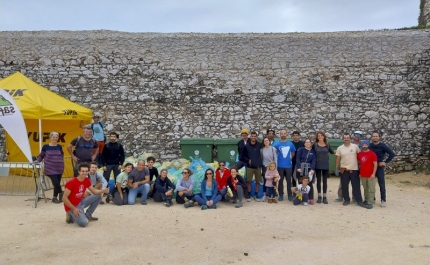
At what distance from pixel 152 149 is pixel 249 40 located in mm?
4380

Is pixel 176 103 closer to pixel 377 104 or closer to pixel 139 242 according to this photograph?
pixel 377 104

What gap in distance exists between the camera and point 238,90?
11.2 m

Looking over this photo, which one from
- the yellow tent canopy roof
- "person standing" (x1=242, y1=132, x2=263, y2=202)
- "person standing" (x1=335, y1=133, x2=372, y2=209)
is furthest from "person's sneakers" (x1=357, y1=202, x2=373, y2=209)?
the yellow tent canopy roof

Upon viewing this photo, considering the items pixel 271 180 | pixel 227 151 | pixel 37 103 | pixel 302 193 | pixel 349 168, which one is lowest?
pixel 302 193

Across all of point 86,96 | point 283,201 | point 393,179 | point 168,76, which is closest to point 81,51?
point 86,96

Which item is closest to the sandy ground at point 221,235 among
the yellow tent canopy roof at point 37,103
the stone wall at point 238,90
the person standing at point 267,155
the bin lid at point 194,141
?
the person standing at point 267,155

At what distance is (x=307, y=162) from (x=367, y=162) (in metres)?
1.13

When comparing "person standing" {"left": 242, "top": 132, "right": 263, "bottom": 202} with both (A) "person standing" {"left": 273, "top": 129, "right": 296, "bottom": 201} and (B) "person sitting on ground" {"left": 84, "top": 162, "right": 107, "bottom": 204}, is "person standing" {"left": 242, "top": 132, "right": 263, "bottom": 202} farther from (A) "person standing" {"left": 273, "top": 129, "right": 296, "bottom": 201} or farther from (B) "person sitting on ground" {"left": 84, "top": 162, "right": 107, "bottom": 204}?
(B) "person sitting on ground" {"left": 84, "top": 162, "right": 107, "bottom": 204}

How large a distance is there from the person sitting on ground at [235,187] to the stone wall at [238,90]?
3.73 metres

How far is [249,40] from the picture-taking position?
11.5 m

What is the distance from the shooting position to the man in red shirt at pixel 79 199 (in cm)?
570

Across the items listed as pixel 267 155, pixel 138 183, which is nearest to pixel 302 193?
pixel 267 155

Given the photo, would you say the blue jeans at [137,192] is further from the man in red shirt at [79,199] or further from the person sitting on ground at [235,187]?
the person sitting on ground at [235,187]

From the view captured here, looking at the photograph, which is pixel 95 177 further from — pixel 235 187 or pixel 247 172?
pixel 247 172
